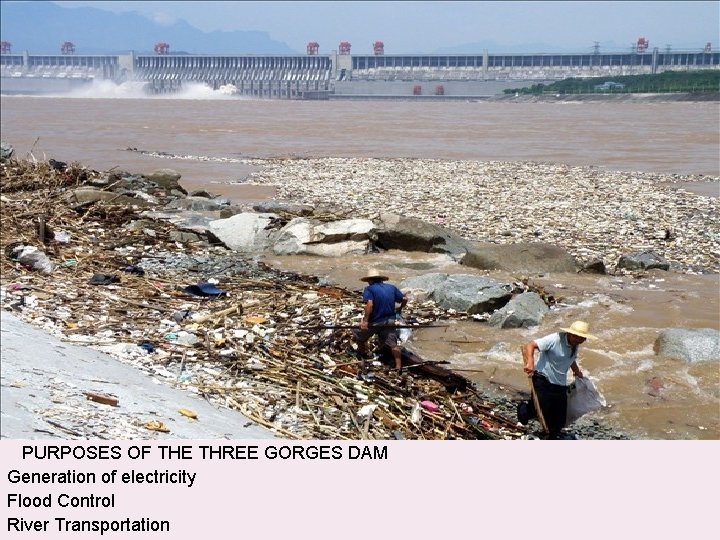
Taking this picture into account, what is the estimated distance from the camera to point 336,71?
10731cm

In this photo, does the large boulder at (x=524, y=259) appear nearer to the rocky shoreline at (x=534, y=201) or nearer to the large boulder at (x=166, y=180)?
the rocky shoreline at (x=534, y=201)

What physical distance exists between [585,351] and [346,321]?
225 centimetres

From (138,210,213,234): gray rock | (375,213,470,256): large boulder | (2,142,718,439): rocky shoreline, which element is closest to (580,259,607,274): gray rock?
(2,142,718,439): rocky shoreline

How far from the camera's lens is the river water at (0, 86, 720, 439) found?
748 centimetres

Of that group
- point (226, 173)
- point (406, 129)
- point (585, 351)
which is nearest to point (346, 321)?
point (585, 351)

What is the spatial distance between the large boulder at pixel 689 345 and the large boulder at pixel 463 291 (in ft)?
5.43

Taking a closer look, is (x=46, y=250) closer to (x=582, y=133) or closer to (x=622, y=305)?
(x=622, y=305)

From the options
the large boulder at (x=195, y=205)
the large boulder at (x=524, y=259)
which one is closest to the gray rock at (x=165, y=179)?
the large boulder at (x=195, y=205)

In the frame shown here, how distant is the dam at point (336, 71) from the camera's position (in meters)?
96.7

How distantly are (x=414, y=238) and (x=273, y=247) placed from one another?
6.17 ft

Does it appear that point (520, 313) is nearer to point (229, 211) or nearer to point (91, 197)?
point (229, 211)

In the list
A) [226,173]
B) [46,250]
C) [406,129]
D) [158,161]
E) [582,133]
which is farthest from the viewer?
[406,129]

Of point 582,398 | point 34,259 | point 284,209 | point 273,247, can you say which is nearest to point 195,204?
point 284,209

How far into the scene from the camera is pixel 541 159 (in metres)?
27.4
